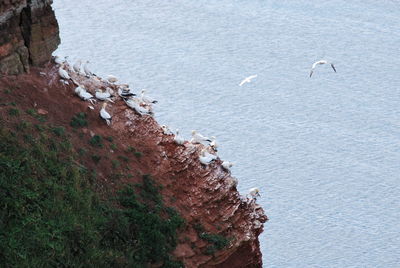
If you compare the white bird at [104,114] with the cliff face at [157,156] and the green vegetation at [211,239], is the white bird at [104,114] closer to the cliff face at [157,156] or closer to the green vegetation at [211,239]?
the cliff face at [157,156]

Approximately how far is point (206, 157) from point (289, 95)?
1093cm

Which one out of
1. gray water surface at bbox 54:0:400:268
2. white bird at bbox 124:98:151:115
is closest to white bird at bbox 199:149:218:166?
white bird at bbox 124:98:151:115

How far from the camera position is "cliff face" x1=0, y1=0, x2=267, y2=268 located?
43.9 feet

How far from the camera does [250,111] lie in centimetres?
2412

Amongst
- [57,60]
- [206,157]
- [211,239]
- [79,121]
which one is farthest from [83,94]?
[211,239]

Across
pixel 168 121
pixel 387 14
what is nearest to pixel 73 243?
pixel 168 121

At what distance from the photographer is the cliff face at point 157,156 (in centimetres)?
1338

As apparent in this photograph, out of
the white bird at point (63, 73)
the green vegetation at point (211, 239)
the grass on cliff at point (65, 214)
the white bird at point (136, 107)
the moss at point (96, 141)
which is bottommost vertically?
the grass on cliff at point (65, 214)

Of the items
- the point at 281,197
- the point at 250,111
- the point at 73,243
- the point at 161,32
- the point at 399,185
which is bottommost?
the point at 73,243

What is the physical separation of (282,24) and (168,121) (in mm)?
7385

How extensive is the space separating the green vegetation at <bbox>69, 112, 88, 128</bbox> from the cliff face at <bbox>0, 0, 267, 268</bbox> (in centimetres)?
8

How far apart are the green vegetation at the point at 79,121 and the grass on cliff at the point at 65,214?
1.48ft

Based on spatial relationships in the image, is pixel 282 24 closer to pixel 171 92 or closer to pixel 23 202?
pixel 171 92

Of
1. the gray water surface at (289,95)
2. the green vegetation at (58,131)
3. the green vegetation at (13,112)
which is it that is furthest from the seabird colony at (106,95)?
the gray water surface at (289,95)
